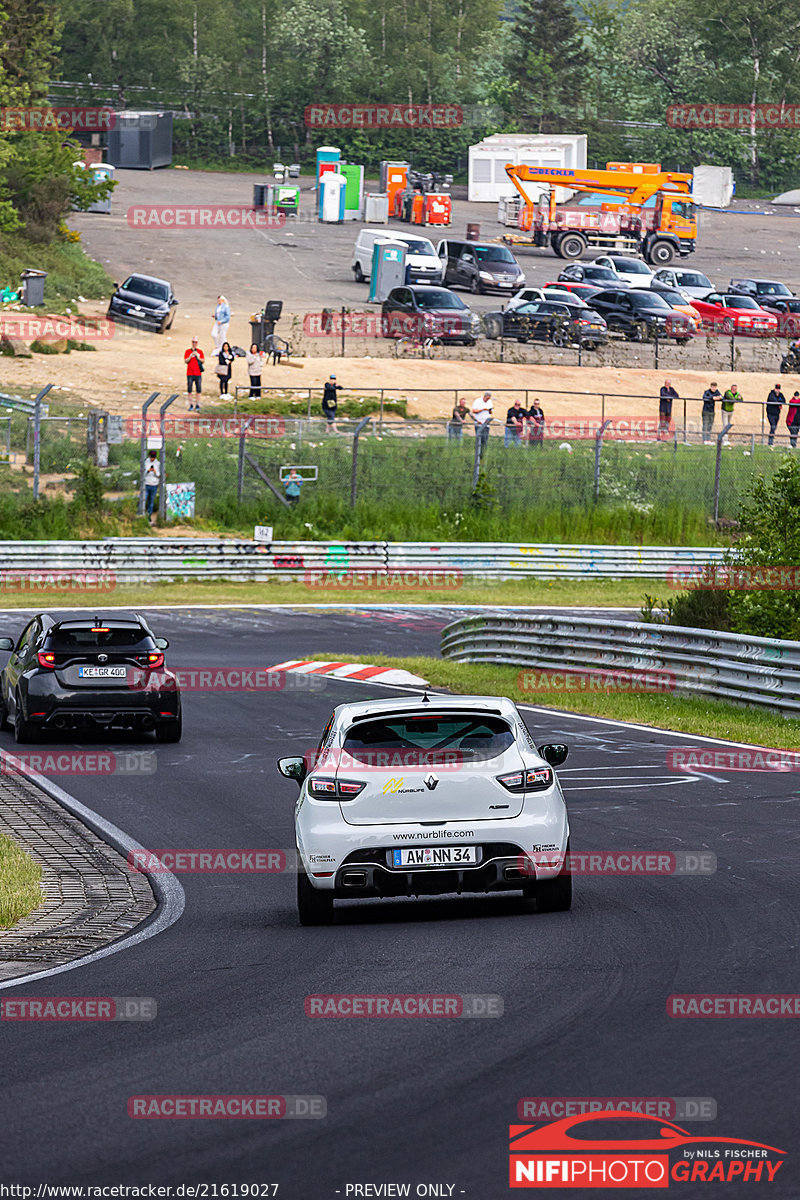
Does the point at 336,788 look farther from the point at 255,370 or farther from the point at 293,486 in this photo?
the point at 255,370

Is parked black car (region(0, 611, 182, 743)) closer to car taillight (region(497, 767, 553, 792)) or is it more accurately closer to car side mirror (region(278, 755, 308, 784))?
car side mirror (region(278, 755, 308, 784))

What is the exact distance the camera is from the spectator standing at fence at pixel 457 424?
39.0 metres

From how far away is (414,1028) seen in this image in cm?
749

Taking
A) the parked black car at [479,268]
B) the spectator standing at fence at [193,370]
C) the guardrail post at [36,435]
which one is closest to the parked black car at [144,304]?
the spectator standing at fence at [193,370]

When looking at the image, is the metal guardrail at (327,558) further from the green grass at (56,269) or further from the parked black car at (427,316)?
the green grass at (56,269)

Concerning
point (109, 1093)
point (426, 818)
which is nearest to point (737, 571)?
point (426, 818)

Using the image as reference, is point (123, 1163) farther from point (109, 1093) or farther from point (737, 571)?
point (737, 571)

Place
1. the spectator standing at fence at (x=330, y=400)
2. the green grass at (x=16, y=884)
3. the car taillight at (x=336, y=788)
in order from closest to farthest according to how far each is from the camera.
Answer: the car taillight at (x=336, y=788) → the green grass at (x=16, y=884) → the spectator standing at fence at (x=330, y=400)

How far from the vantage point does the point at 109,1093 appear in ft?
21.4

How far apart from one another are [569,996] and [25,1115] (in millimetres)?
2668

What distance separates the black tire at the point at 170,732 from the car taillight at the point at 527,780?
890 centimetres

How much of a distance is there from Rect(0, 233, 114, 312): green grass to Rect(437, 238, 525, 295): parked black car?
12170 mm

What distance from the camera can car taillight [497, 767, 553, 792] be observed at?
9.93 meters

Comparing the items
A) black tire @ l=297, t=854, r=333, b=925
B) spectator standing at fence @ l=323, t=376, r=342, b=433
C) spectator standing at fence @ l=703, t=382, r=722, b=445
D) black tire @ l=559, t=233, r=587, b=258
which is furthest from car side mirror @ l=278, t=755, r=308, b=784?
black tire @ l=559, t=233, r=587, b=258
